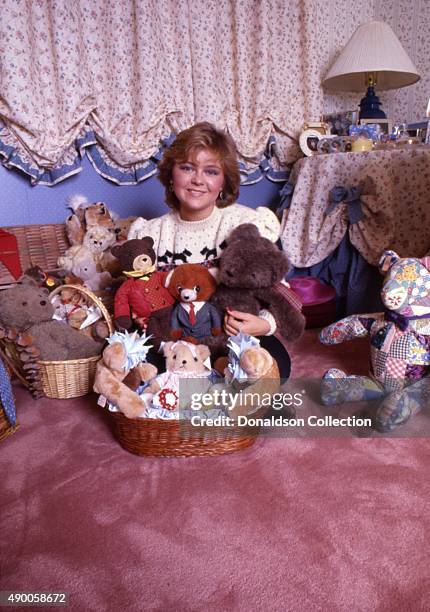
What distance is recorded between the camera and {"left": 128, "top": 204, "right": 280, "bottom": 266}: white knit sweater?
1355 mm

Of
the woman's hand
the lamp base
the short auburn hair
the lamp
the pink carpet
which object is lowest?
the pink carpet

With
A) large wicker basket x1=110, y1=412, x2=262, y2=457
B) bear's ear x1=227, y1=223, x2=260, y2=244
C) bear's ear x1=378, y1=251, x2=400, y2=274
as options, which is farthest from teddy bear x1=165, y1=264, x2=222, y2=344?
bear's ear x1=378, y1=251, x2=400, y2=274

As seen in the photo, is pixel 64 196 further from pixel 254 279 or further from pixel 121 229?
pixel 254 279

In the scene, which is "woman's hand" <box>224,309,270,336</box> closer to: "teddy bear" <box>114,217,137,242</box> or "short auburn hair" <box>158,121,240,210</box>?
"short auburn hair" <box>158,121,240,210</box>

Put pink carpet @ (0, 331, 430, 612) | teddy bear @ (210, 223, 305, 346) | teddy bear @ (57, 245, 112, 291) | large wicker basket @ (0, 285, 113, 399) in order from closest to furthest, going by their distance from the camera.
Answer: pink carpet @ (0, 331, 430, 612) → teddy bear @ (210, 223, 305, 346) → large wicker basket @ (0, 285, 113, 399) → teddy bear @ (57, 245, 112, 291)

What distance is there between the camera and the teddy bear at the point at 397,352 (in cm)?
125

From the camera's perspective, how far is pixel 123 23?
1.94 meters

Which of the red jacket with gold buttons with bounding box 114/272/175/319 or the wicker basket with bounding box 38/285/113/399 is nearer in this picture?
the red jacket with gold buttons with bounding box 114/272/175/319

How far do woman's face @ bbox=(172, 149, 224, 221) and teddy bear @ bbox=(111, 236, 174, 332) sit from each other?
176 millimetres

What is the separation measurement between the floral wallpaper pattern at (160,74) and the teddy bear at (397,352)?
125 centimetres

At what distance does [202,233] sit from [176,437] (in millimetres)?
573

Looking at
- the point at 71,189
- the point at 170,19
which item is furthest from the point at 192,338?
the point at 170,19

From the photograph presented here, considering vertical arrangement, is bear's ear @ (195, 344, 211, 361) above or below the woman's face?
below

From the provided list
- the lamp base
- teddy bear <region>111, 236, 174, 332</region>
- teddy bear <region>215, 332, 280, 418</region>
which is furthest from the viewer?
the lamp base
